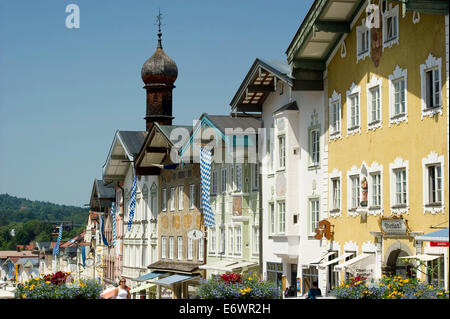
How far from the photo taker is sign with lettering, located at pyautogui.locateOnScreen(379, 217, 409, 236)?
3075 cm

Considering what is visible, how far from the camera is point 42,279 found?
28.2 metres

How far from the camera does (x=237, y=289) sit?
2470 cm

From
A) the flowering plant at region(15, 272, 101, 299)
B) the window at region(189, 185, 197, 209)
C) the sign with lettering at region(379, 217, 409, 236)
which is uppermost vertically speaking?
the window at region(189, 185, 197, 209)

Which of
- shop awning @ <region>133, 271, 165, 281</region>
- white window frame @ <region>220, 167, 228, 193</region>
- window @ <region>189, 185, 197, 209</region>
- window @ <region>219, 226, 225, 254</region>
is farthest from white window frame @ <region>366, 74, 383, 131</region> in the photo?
shop awning @ <region>133, 271, 165, 281</region>

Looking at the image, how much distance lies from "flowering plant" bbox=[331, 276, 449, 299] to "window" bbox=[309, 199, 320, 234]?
13799mm

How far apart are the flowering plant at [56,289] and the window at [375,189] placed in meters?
10.7

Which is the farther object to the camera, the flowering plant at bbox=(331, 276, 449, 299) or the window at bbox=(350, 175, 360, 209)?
the window at bbox=(350, 175, 360, 209)

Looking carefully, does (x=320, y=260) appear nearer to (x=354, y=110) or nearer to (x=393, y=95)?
(x=354, y=110)

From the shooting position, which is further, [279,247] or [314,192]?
[279,247]

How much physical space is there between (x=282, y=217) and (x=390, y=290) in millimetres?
17997

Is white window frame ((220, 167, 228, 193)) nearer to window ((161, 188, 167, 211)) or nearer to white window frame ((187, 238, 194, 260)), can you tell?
white window frame ((187, 238, 194, 260))

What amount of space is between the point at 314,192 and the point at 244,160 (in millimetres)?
7623
